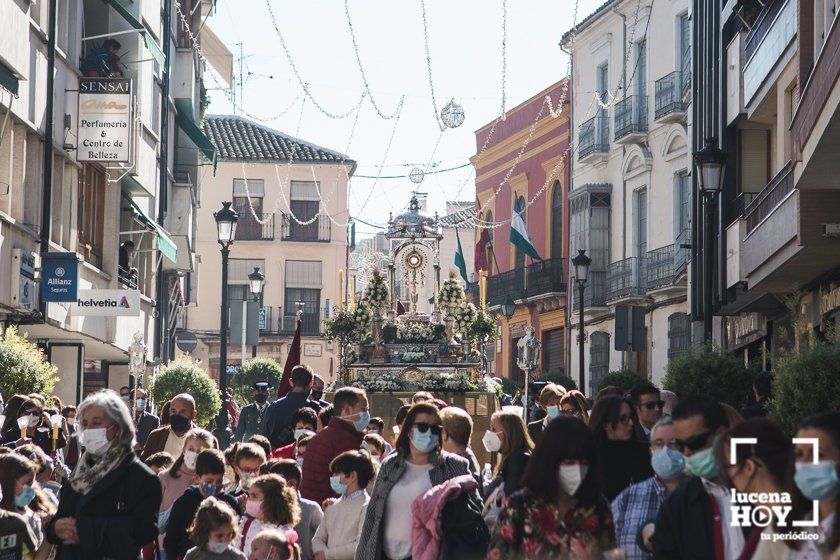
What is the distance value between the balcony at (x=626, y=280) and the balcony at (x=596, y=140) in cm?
338

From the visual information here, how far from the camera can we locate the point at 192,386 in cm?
3025

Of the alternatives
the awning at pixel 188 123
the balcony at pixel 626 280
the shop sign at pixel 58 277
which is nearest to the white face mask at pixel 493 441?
the shop sign at pixel 58 277

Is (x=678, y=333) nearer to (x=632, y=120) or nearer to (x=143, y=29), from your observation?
(x=632, y=120)

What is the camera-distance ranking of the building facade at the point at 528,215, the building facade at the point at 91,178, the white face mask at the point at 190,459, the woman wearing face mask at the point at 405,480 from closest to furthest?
the woman wearing face mask at the point at 405,480, the white face mask at the point at 190,459, the building facade at the point at 91,178, the building facade at the point at 528,215

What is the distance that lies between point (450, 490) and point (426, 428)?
68cm

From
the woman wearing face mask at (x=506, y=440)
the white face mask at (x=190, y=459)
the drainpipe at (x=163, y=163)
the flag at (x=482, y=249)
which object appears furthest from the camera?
the flag at (x=482, y=249)

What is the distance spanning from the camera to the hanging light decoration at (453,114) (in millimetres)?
33469

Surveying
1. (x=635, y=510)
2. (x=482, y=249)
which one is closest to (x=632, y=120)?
(x=482, y=249)

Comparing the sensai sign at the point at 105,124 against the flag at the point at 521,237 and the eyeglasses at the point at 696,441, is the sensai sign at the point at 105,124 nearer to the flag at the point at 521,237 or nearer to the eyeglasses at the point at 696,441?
the eyeglasses at the point at 696,441

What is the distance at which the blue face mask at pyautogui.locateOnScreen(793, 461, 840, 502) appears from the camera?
240 inches

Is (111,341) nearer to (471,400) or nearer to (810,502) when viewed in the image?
(471,400)

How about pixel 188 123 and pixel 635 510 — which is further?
pixel 188 123

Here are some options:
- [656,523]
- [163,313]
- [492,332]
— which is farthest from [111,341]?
[656,523]

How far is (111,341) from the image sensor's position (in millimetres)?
30391
